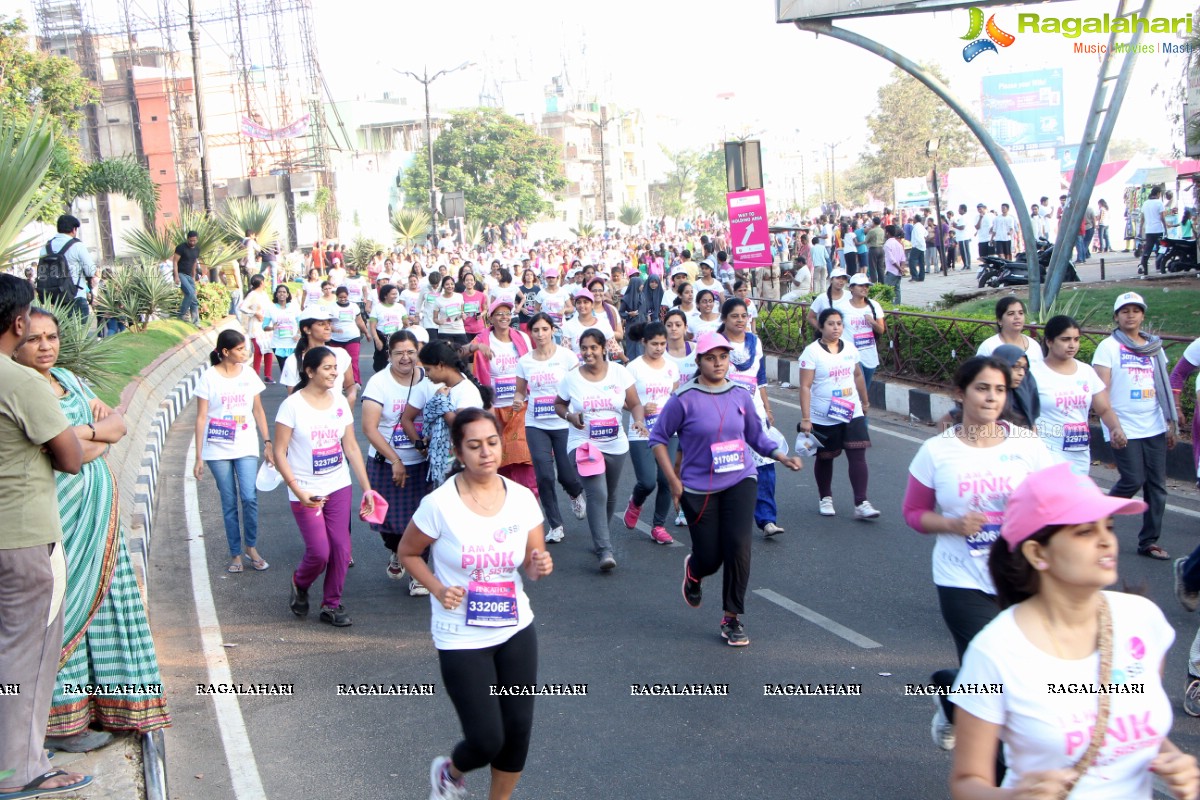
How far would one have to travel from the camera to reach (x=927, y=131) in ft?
206

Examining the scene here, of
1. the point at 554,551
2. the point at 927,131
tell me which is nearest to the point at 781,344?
the point at 554,551

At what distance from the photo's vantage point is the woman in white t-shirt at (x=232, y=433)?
329 inches

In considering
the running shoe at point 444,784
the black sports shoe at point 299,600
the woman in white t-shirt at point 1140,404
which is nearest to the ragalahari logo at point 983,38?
the woman in white t-shirt at point 1140,404

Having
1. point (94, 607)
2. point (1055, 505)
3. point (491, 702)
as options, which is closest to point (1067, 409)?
point (491, 702)

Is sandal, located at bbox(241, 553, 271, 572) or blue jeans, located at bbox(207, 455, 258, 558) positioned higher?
blue jeans, located at bbox(207, 455, 258, 558)

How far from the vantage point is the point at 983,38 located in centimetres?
1614

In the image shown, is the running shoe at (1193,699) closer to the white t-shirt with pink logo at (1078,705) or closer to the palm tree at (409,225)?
the white t-shirt with pink logo at (1078,705)

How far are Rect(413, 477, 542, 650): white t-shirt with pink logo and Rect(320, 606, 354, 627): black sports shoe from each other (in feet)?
9.44

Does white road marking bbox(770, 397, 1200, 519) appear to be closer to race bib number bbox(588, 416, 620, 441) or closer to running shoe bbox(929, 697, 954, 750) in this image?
race bib number bbox(588, 416, 620, 441)

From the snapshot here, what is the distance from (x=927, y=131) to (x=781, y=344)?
48.4 metres

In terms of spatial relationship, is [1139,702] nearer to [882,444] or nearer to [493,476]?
[493,476]

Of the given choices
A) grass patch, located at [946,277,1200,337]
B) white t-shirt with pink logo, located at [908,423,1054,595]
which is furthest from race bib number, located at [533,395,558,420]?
grass patch, located at [946,277,1200,337]

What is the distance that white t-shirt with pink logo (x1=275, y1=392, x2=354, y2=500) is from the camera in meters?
6.91

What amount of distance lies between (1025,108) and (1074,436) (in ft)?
280
